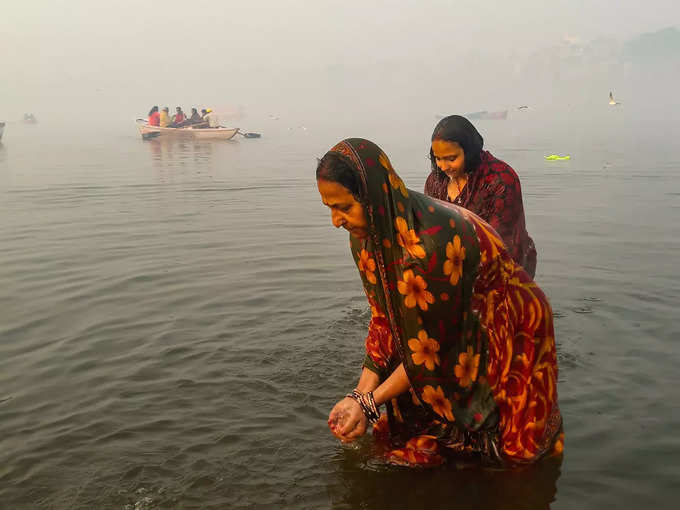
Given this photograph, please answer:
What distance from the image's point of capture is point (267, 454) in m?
3.69

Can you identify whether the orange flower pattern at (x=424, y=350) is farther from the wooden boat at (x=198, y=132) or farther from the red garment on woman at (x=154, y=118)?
the red garment on woman at (x=154, y=118)

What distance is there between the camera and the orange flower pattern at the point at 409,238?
8.40ft

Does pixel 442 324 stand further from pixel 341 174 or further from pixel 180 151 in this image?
pixel 180 151

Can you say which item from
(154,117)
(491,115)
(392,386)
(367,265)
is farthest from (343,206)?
(491,115)

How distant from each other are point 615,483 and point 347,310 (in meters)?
3.21

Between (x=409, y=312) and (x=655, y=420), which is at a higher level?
(x=409, y=312)

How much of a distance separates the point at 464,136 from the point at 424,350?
6.43 ft

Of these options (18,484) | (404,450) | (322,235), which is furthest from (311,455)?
(322,235)

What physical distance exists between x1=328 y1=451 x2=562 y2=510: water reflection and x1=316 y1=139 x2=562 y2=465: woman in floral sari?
143 millimetres

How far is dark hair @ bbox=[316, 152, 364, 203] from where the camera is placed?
8.14 feet

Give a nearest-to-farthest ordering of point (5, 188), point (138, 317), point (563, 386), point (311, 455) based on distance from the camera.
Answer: point (311, 455), point (563, 386), point (138, 317), point (5, 188)

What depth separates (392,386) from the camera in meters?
2.98

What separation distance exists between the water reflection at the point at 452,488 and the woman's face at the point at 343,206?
55.7 inches

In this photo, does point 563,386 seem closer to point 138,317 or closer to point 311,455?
point 311,455
